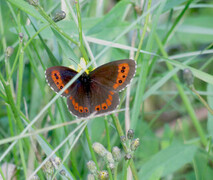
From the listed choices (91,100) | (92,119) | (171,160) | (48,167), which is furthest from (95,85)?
(48,167)

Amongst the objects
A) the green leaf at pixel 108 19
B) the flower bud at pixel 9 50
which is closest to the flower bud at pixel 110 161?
the flower bud at pixel 9 50

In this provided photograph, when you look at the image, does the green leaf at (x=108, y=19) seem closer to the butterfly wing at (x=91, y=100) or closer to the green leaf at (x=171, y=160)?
the butterfly wing at (x=91, y=100)

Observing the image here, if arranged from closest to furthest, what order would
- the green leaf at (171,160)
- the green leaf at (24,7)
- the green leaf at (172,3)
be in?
the green leaf at (24,7) < the green leaf at (171,160) < the green leaf at (172,3)

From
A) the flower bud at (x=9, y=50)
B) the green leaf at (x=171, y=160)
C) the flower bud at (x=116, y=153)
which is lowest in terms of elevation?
the flower bud at (x=116, y=153)

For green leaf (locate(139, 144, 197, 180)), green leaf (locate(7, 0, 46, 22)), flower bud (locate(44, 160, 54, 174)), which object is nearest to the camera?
flower bud (locate(44, 160, 54, 174))

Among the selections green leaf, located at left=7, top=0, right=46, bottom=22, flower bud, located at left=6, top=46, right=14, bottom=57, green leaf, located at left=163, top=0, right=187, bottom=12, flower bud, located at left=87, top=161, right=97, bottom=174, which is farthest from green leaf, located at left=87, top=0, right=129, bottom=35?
flower bud, located at left=87, top=161, right=97, bottom=174

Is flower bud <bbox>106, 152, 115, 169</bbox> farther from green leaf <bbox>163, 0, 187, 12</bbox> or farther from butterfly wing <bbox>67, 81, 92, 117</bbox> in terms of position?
green leaf <bbox>163, 0, 187, 12</bbox>

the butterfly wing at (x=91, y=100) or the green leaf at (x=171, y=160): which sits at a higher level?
the butterfly wing at (x=91, y=100)

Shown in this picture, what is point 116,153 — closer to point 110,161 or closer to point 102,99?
point 110,161
